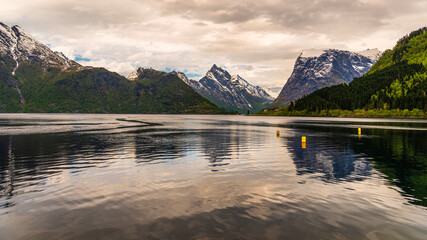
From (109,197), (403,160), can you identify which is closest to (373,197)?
(109,197)

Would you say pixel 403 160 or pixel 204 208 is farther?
pixel 403 160

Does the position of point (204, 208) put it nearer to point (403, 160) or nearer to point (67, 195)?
point (67, 195)

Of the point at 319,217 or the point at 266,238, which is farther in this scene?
the point at 319,217

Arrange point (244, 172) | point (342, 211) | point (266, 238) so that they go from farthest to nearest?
point (244, 172), point (342, 211), point (266, 238)

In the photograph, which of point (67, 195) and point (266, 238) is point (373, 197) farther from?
point (67, 195)

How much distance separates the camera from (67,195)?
23.4m

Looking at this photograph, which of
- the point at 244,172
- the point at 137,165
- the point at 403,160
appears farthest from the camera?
the point at 403,160

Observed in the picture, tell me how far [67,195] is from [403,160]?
47718mm

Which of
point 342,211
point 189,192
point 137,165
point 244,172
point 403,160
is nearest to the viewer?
point 342,211

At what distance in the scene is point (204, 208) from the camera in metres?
19.9

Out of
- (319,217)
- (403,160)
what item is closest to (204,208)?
(319,217)

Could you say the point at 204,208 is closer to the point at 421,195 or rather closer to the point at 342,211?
the point at 342,211

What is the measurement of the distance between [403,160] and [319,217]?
34111 mm

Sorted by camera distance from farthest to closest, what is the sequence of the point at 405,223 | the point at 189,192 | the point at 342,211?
the point at 189,192 → the point at 342,211 → the point at 405,223
